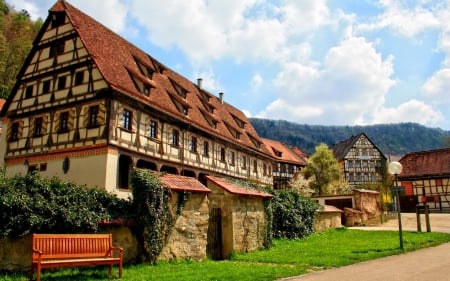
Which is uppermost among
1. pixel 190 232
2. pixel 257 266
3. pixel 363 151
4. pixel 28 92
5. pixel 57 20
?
pixel 57 20

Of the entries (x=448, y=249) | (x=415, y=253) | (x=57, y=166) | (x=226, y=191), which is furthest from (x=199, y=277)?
(x=57, y=166)

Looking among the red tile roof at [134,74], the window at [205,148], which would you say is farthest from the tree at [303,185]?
the window at [205,148]

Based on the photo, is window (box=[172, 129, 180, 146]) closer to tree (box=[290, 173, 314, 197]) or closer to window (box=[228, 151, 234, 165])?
window (box=[228, 151, 234, 165])

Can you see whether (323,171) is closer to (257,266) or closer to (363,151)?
(363,151)

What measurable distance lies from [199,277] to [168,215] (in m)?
3.22

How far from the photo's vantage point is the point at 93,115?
71.4ft

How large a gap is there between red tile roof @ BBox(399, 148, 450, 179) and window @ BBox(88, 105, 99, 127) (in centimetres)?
4211

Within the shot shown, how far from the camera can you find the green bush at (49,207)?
32.1 ft

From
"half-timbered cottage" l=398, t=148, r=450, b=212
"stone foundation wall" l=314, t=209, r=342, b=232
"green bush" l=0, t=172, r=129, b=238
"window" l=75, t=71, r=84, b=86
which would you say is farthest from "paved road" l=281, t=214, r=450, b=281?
"half-timbered cottage" l=398, t=148, r=450, b=212

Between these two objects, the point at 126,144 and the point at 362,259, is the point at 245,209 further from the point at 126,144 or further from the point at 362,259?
the point at 126,144

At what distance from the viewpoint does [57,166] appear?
22.1 meters

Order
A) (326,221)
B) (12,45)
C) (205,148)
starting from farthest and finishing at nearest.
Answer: (12,45) → (205,148) → (326,221)

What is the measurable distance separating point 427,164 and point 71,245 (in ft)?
163

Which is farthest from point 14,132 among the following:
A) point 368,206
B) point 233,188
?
point 368,206
